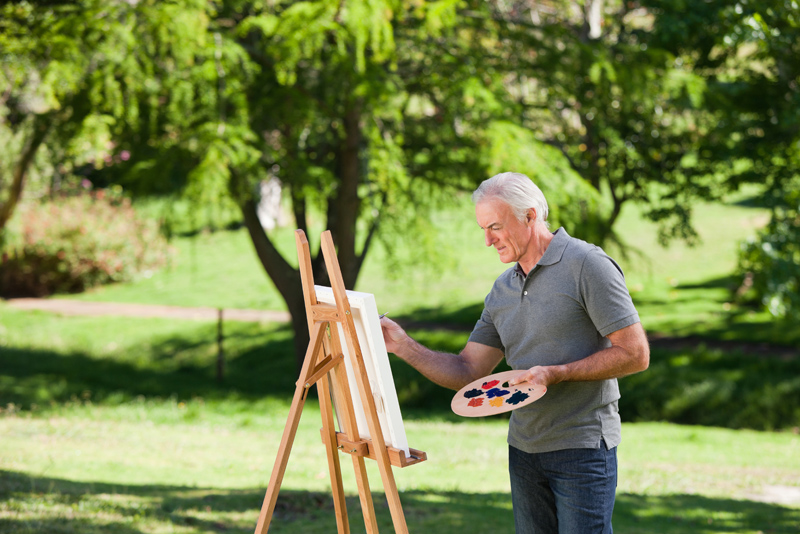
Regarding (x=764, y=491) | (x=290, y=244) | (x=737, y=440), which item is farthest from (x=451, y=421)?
(x=290, y=244)

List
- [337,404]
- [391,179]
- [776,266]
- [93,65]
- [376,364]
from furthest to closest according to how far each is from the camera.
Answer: [391,179] < [93,65] < [776,266] < [337,404] < [376,364]

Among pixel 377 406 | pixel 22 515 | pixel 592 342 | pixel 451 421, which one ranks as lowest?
pixel 451 421

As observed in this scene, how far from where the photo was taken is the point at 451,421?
11.4 m

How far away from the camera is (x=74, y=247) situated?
20922mm

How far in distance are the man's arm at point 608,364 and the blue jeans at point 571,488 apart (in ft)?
0.87

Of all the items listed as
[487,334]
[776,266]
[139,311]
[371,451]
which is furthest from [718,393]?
[139,311]

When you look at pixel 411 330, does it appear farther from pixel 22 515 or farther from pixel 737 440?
pixel 22 515

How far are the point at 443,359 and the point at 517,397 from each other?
0.49 meters

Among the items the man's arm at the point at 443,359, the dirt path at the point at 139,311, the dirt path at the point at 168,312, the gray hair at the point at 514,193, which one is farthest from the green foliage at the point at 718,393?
the gray hair at the point at 514,193

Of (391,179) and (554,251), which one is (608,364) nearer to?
(554,251)

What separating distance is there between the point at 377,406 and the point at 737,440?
8334 mm

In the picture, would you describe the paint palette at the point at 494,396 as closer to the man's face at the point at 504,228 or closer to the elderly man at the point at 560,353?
the elderly man at the point at 560,353

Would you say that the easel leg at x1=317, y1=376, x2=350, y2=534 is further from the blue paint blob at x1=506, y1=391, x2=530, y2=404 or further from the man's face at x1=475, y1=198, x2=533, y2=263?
the man's face at x1=475, y1=198, x2=533, y2=263

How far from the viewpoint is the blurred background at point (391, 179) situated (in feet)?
21.1
